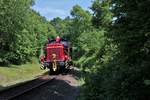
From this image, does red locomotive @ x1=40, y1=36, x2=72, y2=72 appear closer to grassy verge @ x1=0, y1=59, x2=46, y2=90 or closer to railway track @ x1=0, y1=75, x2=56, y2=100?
grassy verge @ x1=0, y1=59, x2=46, y2=90

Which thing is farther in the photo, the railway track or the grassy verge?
the grassy verge

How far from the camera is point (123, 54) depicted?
13.5 meters

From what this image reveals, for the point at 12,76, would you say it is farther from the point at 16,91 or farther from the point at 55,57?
the point at 16,91

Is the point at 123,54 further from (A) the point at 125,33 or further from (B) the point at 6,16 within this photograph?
(B) the point at 6,16

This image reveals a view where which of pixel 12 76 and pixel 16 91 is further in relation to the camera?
pixel 12 76

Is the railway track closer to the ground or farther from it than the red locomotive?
closer to the ground

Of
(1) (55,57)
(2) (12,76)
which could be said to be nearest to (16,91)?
(1) (55,57)

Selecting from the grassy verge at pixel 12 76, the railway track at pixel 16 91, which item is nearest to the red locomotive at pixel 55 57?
the grassy verge at pixel 12 76

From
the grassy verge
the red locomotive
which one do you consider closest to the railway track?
the grassy verge

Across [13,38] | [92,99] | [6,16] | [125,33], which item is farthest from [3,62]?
[125,33]

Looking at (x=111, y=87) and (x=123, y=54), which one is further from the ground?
(x=123, y=54)

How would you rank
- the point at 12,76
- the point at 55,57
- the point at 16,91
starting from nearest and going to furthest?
the point at 16,91 < the point at 55,57 < the point at 12,76

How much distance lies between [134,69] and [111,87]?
2189mm

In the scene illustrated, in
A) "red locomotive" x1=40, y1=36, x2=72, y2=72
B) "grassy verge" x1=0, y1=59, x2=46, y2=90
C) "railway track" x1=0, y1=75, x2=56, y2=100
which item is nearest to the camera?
"railway track" x1=0, y1=75, x2=56, y2=100
